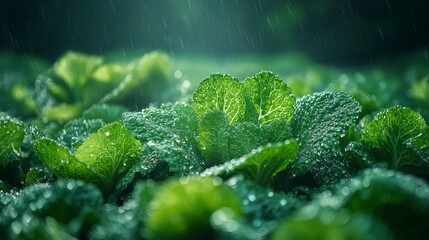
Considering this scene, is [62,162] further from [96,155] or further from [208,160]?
[208,160]

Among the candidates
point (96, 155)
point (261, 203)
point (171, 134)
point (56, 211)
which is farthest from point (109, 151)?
point (261, 203)

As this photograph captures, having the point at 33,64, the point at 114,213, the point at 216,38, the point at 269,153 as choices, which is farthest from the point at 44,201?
the point at 216,38

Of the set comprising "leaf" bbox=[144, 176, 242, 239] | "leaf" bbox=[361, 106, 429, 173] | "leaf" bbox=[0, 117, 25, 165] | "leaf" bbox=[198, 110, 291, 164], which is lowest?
"leaf" bbox=[361, 106, 429, 173]

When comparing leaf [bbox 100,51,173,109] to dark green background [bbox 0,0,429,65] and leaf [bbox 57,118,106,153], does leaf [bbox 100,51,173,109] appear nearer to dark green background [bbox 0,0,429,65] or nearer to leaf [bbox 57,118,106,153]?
leaf [bbox 57,118,106,153]

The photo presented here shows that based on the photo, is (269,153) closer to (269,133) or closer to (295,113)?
(269,133)

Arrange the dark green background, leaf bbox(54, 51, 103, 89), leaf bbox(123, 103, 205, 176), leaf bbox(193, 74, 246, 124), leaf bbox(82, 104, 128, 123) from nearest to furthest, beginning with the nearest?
leaf bbox(123, 103, 205, 176), leaf bbox(193, 74, 246, 124), leaf bbox(82, 104, 128, 123), leaf bbox(54, 51, 103, 89), the dark green background

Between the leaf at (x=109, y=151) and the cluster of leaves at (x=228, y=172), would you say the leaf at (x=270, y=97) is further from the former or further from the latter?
the leaf at (x=109, y=151)

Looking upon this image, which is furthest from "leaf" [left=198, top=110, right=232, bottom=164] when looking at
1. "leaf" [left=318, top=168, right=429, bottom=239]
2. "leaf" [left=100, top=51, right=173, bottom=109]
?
"leaf" [left=100, top=51, right=173, bottom=109]
